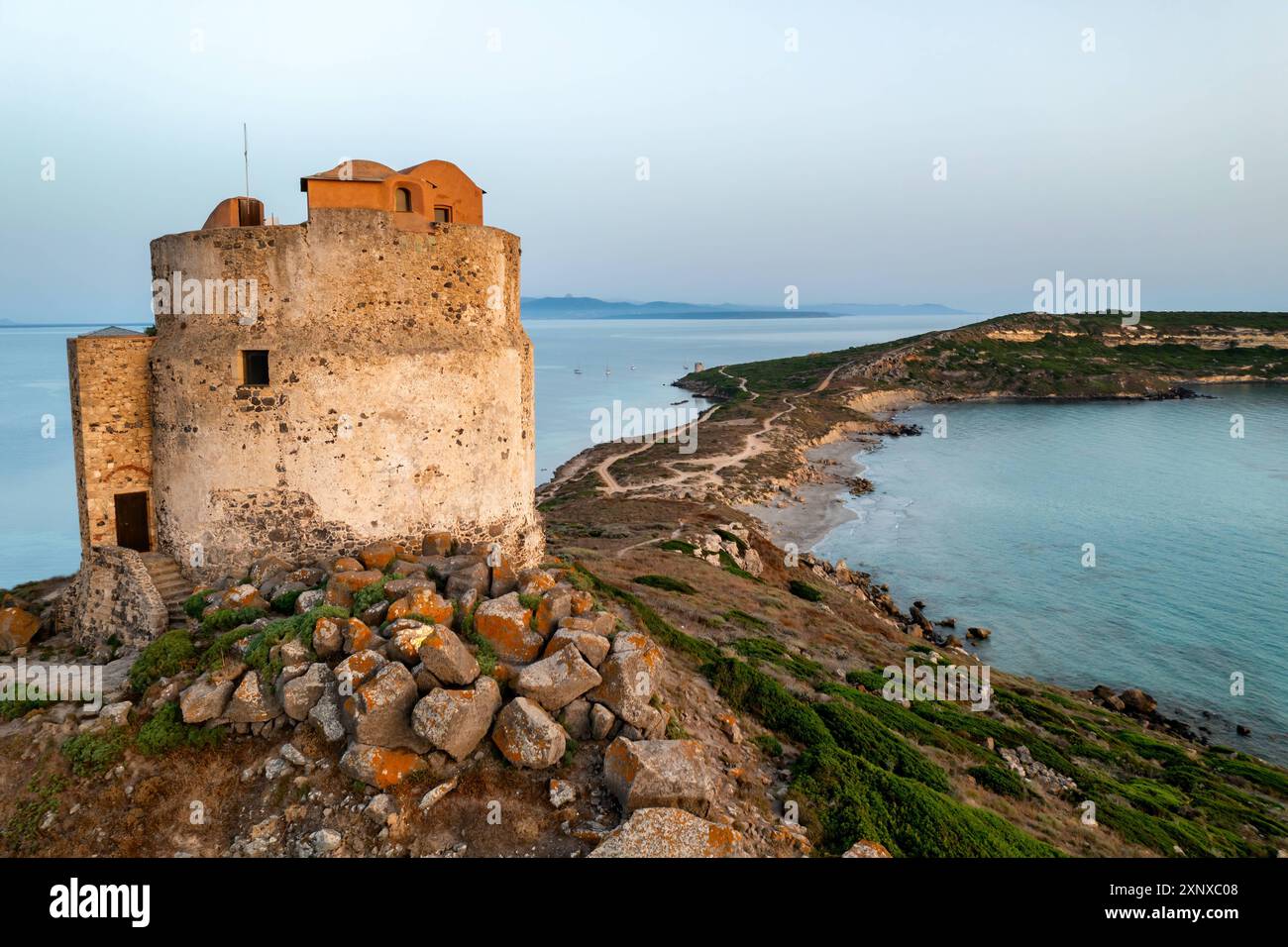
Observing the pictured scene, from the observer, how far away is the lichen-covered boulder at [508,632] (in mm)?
11352

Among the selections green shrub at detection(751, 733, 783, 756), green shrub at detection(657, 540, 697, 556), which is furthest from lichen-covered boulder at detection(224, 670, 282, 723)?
green shrub at detection(657, 540, 697, 556)

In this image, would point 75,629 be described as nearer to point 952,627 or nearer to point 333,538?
point 333,538

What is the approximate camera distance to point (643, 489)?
47625 millimetres

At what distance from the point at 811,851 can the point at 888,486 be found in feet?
163

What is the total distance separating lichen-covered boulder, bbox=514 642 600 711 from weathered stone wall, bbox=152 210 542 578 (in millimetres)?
6403

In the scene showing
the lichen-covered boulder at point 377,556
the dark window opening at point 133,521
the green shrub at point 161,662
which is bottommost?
the green shrub at point 161,662

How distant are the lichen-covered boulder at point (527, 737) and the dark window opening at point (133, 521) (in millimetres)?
10677

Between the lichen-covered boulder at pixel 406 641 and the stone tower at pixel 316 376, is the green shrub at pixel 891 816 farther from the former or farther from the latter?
the stone tower at pixel 316 376

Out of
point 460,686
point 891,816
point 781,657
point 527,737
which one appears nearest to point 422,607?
point 460,686

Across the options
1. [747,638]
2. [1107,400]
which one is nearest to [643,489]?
[747,638]

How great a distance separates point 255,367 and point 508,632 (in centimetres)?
802

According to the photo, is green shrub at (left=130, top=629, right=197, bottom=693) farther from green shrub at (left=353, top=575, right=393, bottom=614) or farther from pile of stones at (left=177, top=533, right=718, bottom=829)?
green shrub at (left=353, top=575, right=393, bottom=614)

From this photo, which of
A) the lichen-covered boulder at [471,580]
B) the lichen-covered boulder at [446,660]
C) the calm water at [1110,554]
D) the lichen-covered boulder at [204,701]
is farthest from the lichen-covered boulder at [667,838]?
the calm water at [1110,554]

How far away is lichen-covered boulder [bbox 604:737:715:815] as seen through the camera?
29.3 feet
